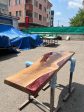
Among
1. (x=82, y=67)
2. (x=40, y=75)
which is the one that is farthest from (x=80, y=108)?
(x=82, y=67)

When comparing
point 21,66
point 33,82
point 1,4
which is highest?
point 1,4

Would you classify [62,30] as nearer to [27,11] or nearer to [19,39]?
[19,39]

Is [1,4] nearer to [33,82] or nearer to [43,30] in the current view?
[43,30]

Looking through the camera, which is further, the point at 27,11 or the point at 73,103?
the point at 27,11

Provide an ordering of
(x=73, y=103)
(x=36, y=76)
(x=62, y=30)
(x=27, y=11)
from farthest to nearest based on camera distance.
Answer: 1. (x=27, y=11)
2. (x=62, y=30)
3. (x=73, y=103)
4. (x=36, y=76)

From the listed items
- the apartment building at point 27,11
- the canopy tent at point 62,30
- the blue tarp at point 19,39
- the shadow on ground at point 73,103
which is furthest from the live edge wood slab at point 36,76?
the apartment building at point 27,11

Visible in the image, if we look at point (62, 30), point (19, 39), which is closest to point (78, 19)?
point (62, 30)

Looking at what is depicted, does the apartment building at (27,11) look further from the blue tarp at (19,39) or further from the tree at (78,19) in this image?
the blue tarp at (19,39)

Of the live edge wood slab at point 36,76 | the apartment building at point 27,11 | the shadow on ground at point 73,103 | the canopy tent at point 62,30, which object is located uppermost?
the apartment building at point 27,11

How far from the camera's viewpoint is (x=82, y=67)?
9281 millimetres

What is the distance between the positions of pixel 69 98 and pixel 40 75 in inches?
75.1

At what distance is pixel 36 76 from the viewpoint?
3.85m

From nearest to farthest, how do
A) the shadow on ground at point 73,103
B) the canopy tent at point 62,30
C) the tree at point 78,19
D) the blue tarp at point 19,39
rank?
the shadow on ground at point 73,103
the blue tarp at point 19,39
the canopy tent at point 62,30
the tree at point 78,19

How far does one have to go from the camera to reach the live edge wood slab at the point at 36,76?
3445 millimetres
